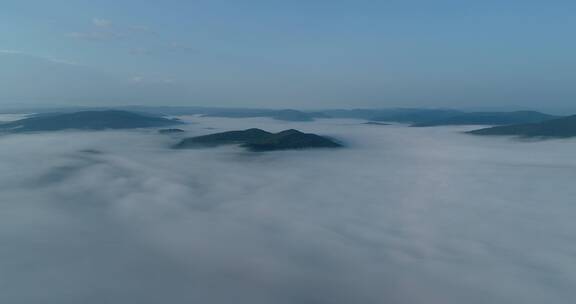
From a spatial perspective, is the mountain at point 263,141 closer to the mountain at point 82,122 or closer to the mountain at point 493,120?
the mountain at point 82,122

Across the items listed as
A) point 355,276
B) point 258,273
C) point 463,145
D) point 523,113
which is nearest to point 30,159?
point 258,273

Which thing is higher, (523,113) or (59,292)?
(523,113)

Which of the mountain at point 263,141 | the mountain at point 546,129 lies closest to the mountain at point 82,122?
the mountain at point 263,141

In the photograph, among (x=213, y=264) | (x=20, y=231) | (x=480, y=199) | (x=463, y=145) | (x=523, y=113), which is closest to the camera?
(x=213, y=264)

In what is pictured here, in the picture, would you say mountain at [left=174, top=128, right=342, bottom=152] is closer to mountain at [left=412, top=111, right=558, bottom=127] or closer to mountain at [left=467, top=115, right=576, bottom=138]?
mountain at [left=467, top=115, right=576, bottom=138]

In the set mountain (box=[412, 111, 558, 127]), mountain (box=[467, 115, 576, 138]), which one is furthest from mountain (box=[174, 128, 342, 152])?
mountain (box=[412, 111, 558, 127])

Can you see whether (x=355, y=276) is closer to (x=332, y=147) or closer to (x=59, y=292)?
(x=59, y=292)
